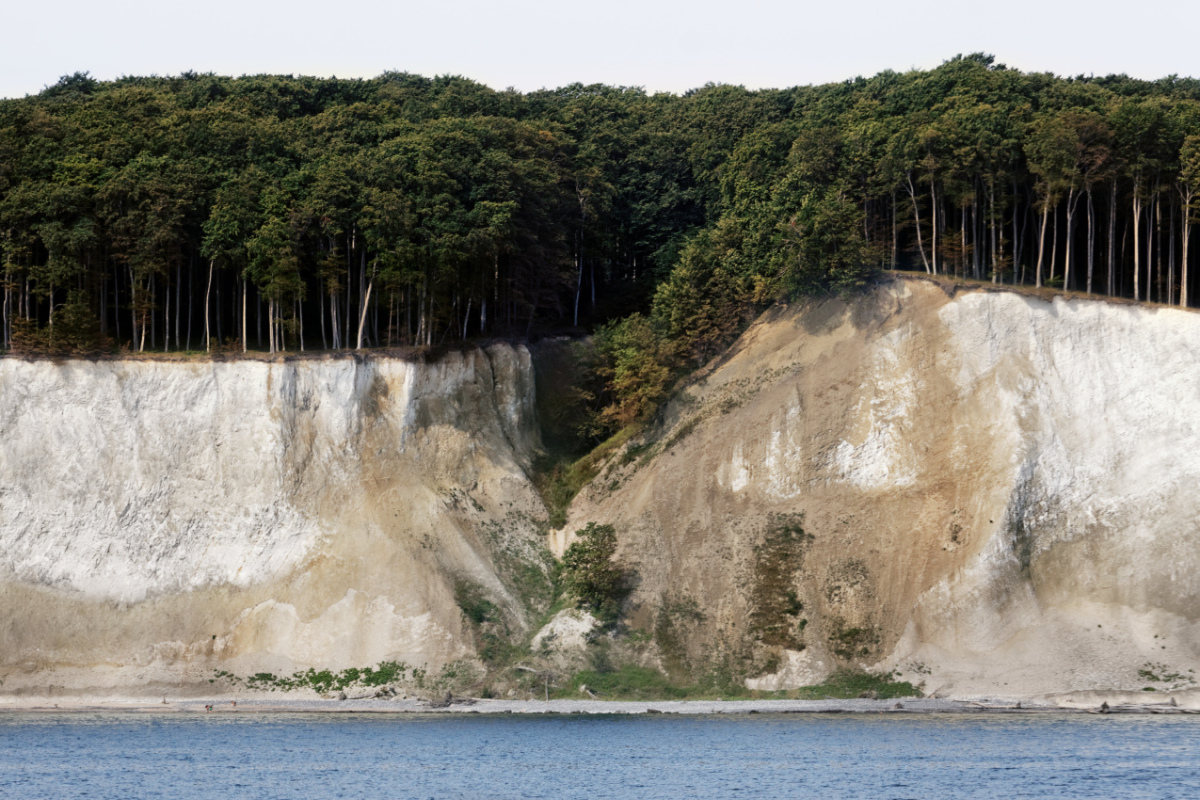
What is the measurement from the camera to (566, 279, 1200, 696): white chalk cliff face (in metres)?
56.3

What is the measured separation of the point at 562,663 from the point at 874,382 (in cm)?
2156

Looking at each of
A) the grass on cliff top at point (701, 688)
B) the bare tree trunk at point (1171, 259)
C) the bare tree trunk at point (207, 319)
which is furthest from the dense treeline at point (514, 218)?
the grass on cliff top at point (701, 688)

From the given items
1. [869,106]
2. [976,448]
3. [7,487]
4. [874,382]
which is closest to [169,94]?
[7,487]

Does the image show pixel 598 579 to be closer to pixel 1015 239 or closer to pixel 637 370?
pixel 637 370

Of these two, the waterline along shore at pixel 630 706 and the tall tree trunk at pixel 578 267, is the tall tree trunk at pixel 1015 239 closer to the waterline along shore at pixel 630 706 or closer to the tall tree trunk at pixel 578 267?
the waterline along shore at pixel 630 706

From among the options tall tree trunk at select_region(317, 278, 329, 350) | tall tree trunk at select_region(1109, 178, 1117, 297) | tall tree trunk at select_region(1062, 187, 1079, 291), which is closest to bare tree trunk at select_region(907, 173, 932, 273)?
tall tree trunk at select_region(1062, 187, 1079, 291)

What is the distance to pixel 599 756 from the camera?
46.4m

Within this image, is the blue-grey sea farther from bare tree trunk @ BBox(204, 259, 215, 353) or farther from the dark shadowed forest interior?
the dark shadowed forest interior

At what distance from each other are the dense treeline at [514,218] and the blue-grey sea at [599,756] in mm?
21847

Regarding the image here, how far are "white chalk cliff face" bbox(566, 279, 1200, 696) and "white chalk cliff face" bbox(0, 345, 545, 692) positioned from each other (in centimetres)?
739

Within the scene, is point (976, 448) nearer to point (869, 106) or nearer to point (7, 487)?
point (869, 106)

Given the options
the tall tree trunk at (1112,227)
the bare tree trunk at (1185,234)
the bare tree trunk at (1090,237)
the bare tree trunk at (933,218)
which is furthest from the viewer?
the bare tree trunk at (933,218)

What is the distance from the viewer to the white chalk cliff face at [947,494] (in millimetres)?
56344

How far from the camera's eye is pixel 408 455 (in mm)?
66062
